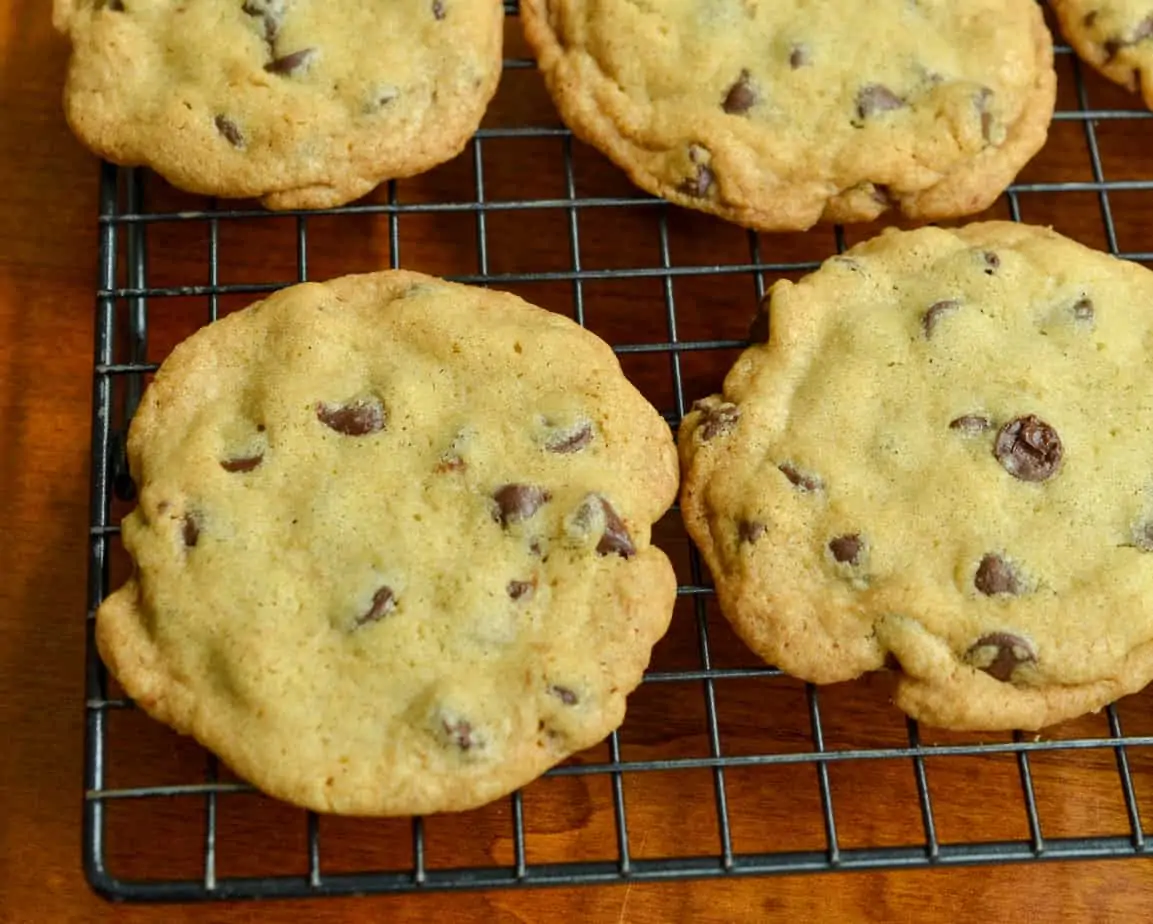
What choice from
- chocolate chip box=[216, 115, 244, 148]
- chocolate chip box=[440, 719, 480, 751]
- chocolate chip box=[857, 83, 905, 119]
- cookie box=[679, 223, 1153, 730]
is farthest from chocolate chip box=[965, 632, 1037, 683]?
chocolate chip box=[216, 115, 244, 148]

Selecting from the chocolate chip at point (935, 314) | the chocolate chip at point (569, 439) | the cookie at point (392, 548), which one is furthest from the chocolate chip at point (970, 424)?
the chocolate chip at point (569, 439)

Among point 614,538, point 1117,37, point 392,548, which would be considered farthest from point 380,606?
point 1117,37

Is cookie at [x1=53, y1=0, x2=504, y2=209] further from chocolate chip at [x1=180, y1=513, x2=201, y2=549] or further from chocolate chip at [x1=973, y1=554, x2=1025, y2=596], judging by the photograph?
chocolate chip at [x1=973, y1=554, x2=1025, y2=596]

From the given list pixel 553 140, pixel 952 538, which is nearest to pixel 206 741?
pixel 952 538

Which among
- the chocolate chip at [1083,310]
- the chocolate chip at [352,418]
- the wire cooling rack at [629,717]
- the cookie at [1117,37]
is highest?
the cookie at [1117,37]

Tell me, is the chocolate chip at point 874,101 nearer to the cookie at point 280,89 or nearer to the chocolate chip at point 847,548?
the cookie at point 280,89

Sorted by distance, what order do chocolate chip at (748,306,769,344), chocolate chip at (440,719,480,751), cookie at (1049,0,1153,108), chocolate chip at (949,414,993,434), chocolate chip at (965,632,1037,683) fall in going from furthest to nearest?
cookie at (1049,0,1153,108) < chocolate chip at (748,306,769,344) < chocolate chip at (949,414,993,434) < chocolate chip at (965,632,1037,683) < chocolate chip at (440,719,480,751)
